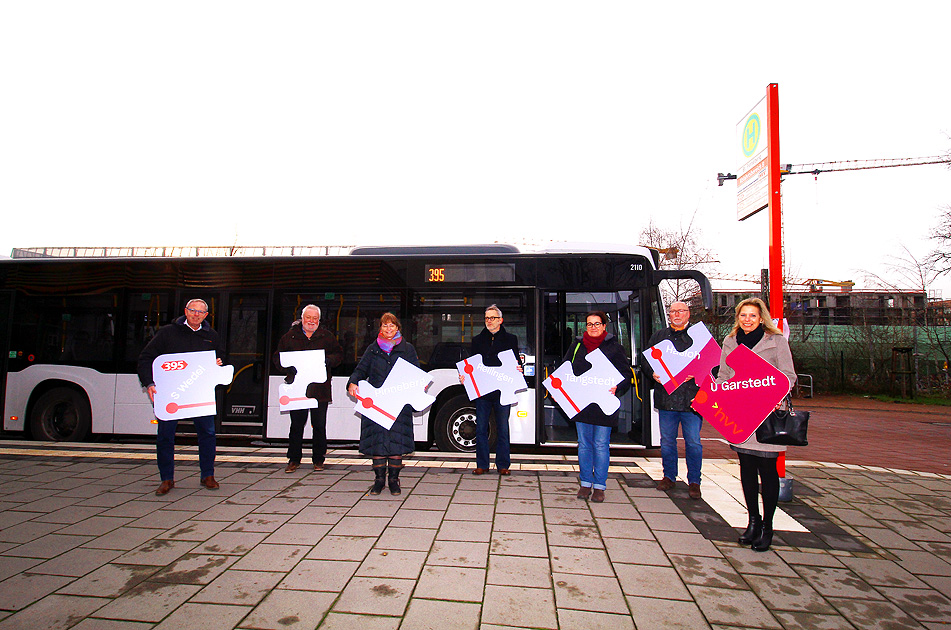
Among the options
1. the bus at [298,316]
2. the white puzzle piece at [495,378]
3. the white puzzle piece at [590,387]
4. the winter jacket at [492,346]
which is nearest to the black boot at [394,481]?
the white puzzle piece at [495,378]

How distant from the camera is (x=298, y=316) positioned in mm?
7684

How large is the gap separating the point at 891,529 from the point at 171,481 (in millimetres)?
6674

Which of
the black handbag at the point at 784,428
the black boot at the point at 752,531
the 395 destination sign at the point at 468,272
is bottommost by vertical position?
the black boot at the point at 752,531

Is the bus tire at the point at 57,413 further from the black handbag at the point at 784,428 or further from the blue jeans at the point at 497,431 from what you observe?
the black handbag at the point at 784,428

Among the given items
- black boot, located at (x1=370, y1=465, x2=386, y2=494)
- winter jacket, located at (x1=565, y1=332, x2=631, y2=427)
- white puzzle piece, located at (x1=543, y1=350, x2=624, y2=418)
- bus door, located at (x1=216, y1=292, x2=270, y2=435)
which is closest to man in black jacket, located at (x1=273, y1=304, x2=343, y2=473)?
black boot, located at (x1=370, y1=465, x2=386, y2=494)

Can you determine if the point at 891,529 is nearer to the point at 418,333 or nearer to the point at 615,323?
the point at 615,323

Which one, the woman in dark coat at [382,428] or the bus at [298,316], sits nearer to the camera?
the woman in dark coat at [382,428]

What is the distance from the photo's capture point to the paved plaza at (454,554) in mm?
2850

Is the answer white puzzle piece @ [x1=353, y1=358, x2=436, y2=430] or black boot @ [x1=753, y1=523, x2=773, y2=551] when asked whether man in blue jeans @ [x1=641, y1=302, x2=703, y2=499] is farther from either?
white puzzle piece @ [x1=353, y1=358, x2=436, y2=430]

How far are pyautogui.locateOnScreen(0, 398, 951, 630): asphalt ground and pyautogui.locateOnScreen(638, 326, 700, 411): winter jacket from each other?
0.91 m


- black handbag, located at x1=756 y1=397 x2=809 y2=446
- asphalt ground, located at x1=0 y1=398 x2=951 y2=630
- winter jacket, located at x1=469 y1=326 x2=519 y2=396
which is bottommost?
asphalt ground, located at x1=0 y1=398 x2=951 y2=630

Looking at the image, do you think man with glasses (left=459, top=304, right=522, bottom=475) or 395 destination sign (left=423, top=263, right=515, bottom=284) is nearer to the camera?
man with glasses (left=459, top=304, right=522, bottom=475)

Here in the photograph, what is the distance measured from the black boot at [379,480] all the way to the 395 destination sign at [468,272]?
10.2 feet

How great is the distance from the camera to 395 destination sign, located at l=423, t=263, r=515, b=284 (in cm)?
745
